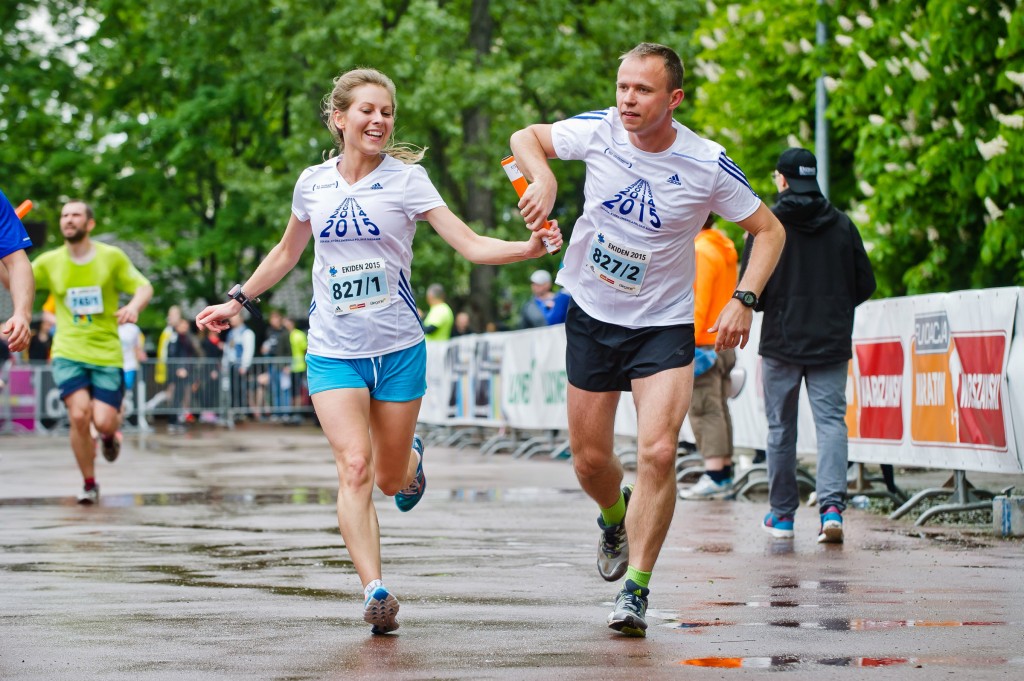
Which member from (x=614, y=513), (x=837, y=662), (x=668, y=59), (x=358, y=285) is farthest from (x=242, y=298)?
(x=837, y=662)

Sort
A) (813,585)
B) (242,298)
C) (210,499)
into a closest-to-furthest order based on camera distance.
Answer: (242,298) < (813,585) < (210,499)

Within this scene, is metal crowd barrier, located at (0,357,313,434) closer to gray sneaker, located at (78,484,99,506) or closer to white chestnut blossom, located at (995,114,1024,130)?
gray sneaker, located at (78,484,99,506)

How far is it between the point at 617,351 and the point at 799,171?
11.9 feet

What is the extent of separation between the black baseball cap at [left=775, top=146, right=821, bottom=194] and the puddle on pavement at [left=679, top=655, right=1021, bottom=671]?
4781 mm

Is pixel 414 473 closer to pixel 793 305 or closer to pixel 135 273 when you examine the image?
pixel 793 305

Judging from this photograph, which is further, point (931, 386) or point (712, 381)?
point (712, 381)

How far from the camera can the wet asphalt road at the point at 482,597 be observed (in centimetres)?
570

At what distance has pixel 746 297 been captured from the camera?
6809mm

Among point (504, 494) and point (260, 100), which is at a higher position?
point (260, 100)

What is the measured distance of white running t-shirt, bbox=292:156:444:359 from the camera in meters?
7.04

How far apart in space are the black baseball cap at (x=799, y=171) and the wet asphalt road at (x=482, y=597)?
78.0 inches

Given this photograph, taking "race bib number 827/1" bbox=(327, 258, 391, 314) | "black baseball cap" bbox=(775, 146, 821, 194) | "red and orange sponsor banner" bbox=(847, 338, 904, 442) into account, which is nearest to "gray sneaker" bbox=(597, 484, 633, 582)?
"race bib number 827/1" bbox=(327, 258, 391, 314)

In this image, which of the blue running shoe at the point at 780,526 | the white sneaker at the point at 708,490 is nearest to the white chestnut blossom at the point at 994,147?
the white sneaker at the point at 708,490

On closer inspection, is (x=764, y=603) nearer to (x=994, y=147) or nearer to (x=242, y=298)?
(x=242, y=298)
